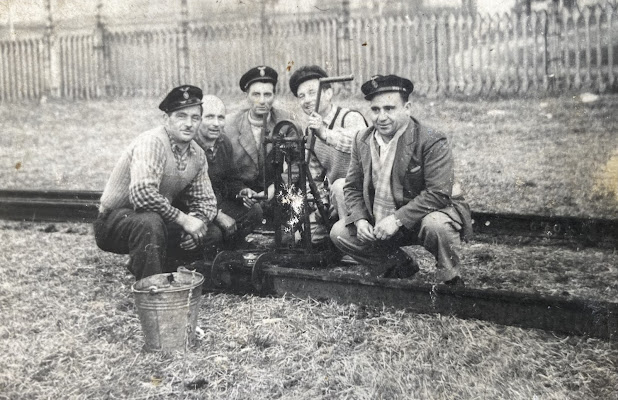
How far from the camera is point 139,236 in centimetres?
423

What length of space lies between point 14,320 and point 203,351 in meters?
1.58

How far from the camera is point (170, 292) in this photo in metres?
3.47

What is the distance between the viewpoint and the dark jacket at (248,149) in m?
5.70

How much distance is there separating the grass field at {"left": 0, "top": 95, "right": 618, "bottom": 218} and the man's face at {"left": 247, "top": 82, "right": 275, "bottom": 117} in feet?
9.25

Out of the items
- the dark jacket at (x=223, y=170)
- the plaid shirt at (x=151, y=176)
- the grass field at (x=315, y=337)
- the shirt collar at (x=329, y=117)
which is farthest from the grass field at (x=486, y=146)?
the plaid shirt at (x=151, y=176)

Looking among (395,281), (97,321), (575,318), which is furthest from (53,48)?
(575,318)

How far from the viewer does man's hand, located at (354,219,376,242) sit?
4.37 m

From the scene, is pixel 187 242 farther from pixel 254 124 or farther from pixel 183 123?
pixel 254 124

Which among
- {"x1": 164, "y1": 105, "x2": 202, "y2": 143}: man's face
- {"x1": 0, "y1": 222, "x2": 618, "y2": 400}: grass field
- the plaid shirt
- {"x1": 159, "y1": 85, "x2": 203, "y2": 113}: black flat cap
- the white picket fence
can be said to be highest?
the white picket fence

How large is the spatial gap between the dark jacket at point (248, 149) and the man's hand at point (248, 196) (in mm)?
287

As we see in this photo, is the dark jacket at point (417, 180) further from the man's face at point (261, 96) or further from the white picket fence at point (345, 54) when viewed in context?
the white picket fence at point (345, 54)

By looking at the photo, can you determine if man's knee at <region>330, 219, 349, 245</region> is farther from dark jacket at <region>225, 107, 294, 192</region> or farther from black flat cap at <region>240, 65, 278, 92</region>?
black flat cap at <region>240, 65, 278, 92</region>

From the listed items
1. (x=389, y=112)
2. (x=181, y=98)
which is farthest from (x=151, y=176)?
(x=389, y=112)

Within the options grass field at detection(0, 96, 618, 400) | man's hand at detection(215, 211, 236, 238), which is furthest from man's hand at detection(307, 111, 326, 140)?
grass field at detection(0, 96, 618, 400)
